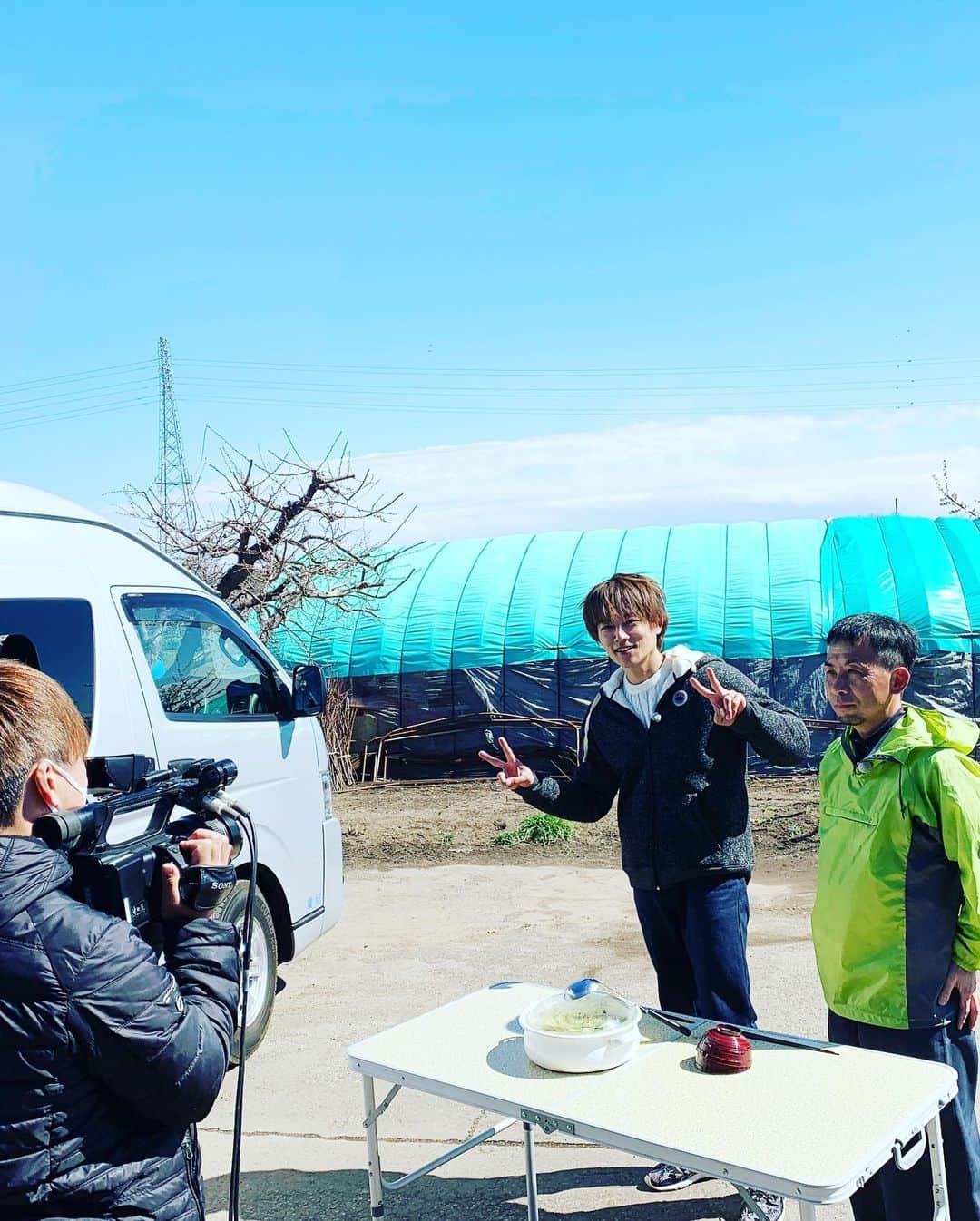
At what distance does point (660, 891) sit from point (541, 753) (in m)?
12.3

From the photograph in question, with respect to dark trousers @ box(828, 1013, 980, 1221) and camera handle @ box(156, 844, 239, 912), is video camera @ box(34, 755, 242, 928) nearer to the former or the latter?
camera handle @ box(156, 844, 239, 912)

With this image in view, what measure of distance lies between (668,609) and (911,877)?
13221 millimetres

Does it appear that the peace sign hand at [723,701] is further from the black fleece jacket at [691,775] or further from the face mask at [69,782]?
the face mask at [69,782]

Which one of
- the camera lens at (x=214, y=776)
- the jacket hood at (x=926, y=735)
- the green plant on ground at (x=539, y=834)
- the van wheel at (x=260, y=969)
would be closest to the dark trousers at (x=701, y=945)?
the jacket hood at (x=926, y=735)

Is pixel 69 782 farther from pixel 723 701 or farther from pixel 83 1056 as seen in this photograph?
pixel 723 701

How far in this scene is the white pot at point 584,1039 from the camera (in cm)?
289

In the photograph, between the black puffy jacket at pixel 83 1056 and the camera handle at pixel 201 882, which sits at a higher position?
the camera handle at pixel 201 882

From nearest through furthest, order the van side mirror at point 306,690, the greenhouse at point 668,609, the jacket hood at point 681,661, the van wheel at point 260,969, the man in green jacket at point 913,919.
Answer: the man in green jacket at point 913,919 → the jacket hood at point 681,661 → the van wheel at point 260,969 → the van side mirror at point 306,690 → the greenhouse at point 668,609

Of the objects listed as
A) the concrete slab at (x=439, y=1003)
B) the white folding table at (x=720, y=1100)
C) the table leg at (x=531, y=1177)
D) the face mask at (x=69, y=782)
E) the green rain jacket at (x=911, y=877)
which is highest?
the face mask at (x=69, y=782)

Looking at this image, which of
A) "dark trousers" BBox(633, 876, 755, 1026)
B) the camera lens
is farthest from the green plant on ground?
the camera lens

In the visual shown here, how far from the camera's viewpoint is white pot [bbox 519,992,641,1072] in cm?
289

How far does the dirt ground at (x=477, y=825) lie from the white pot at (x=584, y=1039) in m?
7.19

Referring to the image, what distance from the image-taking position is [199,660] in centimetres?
544

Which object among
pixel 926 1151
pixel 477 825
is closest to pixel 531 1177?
pixel 926 1151
